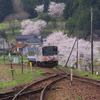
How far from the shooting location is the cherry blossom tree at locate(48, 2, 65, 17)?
84.0 m

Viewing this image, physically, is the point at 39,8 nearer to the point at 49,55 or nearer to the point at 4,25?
the point at 4,25

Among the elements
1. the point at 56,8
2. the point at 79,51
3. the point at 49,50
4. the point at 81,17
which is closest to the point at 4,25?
the point at 56,8

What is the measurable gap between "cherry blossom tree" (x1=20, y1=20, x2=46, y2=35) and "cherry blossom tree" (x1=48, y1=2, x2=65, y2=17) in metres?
9.76

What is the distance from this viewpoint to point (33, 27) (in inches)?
3019

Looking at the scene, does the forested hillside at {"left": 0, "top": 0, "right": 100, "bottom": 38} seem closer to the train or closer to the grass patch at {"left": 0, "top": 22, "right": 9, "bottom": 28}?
the grass patch at {"left": 0, "top": 22, "right": 9, "bottom": 28}

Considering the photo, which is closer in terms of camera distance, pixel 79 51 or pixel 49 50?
pixel 49 50

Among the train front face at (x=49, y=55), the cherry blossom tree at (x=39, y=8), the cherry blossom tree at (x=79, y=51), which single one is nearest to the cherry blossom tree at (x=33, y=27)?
the cherry blossom tree at (x=39, y=8)

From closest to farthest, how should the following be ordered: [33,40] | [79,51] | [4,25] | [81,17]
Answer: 1. [79,51]
2. [81,17]
3. [33,40]
4. [4,25]

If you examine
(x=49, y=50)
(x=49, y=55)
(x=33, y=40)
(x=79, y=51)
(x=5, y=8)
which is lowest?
(x=79, y=51)

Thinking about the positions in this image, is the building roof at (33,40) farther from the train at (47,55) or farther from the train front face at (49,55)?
the train front face at (49,55)

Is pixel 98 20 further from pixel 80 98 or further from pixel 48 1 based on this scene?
pixel 80 98

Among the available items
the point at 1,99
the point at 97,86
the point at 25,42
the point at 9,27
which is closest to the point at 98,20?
the point at 25,42

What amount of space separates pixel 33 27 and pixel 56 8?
1291 centimetres

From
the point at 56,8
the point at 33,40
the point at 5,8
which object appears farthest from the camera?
the point at 56,8
